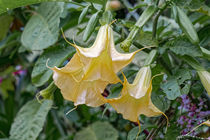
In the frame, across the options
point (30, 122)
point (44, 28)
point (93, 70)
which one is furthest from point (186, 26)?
point (30, 122)

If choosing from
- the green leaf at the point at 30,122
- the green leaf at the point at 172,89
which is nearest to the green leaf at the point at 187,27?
the green leaf at the point at 172,89

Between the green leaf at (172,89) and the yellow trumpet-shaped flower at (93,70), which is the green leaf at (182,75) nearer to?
the green leaf at (172,89)

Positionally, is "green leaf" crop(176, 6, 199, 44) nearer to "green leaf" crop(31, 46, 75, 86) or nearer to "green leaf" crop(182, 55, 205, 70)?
"green leaf" crop(182, 55, 205, 70)

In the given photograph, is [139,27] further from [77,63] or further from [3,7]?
[3,7]

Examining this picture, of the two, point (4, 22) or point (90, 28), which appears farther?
point (4, 22)

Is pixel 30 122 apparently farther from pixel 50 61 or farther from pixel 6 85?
pixel 6 85
